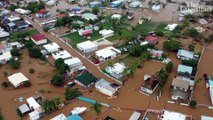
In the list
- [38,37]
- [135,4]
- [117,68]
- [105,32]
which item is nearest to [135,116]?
[117,68]

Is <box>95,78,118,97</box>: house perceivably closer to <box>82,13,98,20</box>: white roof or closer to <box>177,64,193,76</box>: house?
<box>177,64,193,76</box>: house

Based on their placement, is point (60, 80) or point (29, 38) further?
point (29, 38)

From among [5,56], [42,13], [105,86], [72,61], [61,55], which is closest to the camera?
[105,86]

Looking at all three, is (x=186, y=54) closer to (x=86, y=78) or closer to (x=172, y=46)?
(x=172, y=46)

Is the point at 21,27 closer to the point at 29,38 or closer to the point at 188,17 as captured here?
the point at 29,38

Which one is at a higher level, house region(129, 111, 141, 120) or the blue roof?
the blue roof

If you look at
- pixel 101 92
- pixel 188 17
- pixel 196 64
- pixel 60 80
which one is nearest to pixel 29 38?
pixel 60 80

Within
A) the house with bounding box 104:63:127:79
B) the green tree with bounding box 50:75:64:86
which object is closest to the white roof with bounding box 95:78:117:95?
the house with bounding box 104:63:127:79
